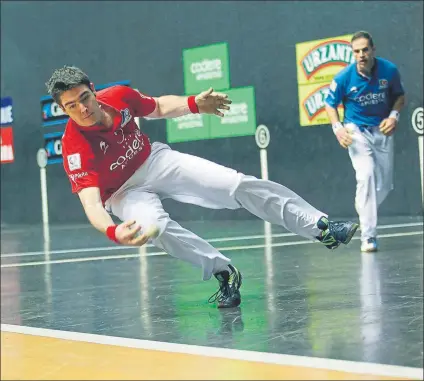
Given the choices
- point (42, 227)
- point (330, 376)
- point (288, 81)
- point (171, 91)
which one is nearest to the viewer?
point (330, 376)

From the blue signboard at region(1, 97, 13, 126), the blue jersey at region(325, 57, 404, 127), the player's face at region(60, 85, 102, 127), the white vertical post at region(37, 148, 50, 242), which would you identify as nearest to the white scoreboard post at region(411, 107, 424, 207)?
the blue jersey at region(325, 57, 404, 127)

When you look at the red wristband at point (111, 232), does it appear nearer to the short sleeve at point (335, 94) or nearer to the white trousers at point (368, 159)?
the white trousers at point (368, 159)

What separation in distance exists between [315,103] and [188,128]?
7.22 ft

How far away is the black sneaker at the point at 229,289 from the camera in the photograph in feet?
16.6

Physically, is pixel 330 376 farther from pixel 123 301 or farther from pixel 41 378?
pixel 123 301

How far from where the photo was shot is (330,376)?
321 cm

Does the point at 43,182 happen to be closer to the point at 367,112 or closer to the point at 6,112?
the point at 6,112

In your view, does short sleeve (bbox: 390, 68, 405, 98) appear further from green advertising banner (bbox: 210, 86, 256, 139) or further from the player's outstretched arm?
green advertising banner (bbox: 210, 86, 256, 139)

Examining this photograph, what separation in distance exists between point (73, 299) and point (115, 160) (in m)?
1.19

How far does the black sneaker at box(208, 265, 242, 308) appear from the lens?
16.6 ft

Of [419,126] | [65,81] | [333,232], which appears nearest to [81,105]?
[65,81]

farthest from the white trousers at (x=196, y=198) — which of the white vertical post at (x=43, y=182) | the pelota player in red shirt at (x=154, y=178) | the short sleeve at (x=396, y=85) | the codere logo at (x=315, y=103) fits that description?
the white vertical post at (x=43, y=182)

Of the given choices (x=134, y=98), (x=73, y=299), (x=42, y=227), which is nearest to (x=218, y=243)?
(x=73, y=299)

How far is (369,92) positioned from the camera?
7926 mm
